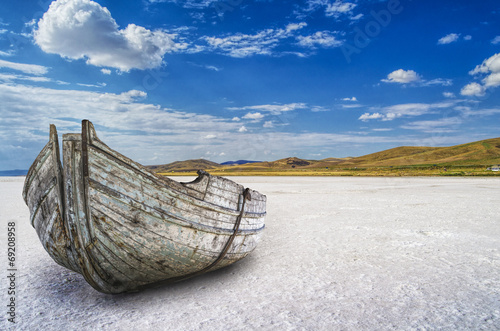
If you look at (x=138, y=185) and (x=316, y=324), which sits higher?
(x=138, y=185)

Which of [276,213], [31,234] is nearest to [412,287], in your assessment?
[276,213]

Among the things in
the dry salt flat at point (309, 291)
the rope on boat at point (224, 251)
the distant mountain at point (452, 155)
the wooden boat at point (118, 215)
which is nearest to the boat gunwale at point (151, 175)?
the wooden boat at point (118, 215)

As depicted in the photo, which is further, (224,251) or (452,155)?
(452,155)

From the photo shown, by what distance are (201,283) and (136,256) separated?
1534 millimetres

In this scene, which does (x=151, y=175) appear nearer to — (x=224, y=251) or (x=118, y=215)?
(x=118, y=215)

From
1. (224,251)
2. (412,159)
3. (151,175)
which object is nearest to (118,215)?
(151,175)

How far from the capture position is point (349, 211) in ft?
42.2

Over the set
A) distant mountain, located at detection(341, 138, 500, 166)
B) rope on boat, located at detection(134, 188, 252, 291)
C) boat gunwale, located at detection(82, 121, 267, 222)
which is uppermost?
distant mountain, located at detection(341, 138, 500, 166)

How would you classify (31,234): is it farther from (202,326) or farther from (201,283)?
(202,326)

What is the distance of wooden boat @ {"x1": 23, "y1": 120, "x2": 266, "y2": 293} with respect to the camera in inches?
151

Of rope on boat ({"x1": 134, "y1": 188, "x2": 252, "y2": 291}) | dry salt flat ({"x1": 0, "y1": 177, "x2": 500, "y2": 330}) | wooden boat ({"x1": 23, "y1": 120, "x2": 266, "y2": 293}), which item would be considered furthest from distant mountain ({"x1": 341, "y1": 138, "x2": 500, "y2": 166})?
wooden boat ({"x1": 23, "y1": 120, "x2": 266, "y2": 293})

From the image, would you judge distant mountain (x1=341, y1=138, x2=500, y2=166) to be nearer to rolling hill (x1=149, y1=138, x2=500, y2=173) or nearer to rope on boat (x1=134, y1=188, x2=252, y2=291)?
rolling hill (x1=149, y1=138, x2=500, y2=173)

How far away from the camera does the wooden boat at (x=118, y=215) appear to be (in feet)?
12.6

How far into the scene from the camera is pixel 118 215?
392cm
